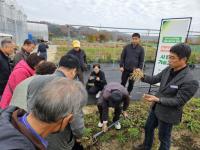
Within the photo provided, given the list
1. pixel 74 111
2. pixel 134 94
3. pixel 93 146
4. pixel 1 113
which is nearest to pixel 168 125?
pixel 93 146

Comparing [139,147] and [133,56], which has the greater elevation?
[133,56]

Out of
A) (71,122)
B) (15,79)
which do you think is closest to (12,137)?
(71,122)

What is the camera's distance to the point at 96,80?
5332 millimetres

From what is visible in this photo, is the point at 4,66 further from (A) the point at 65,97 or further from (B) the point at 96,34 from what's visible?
(B) the point at 96,34

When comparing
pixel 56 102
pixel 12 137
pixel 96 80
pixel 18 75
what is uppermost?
pixel 56 102

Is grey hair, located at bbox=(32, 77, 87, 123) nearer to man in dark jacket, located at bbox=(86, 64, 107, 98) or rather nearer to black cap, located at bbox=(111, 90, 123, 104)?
black cap, located at bbox=(111, 90, 123, 104)

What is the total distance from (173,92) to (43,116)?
188 cm

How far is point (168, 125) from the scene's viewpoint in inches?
103

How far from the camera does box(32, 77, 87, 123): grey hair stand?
102cm

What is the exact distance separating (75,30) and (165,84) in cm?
556

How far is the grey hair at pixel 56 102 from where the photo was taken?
1.02 m

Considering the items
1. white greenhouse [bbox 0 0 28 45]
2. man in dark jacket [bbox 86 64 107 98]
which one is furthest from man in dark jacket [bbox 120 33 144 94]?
white greenhouse [bbox 0 0 28 45]

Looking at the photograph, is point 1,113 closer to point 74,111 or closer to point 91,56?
point 74,111

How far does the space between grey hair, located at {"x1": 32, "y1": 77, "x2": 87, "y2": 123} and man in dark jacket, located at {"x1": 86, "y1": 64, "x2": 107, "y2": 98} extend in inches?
162
